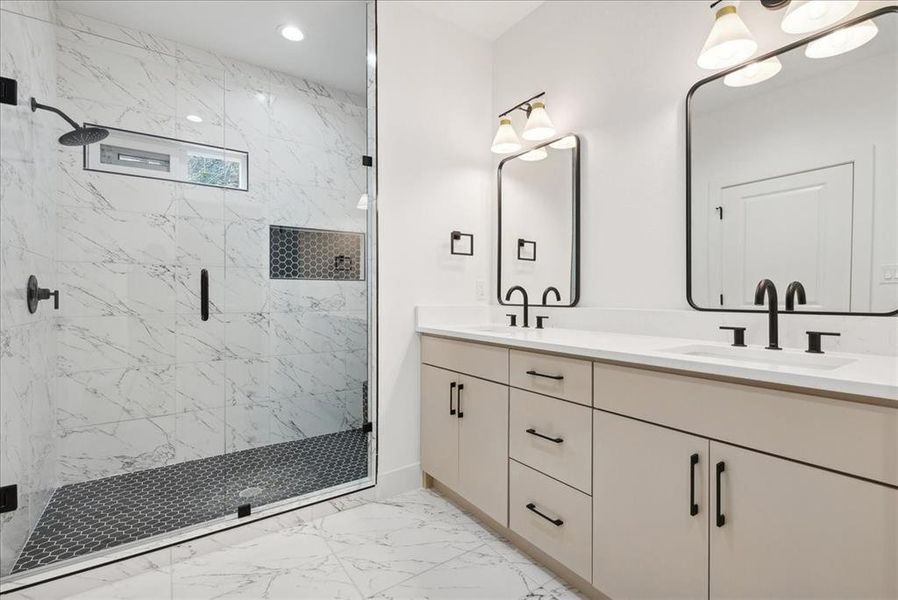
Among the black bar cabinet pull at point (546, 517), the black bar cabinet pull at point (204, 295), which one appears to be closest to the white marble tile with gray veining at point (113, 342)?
the black bar cabinet pull at point (204, 295)

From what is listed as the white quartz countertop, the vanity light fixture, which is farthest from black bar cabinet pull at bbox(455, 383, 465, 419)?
the vanity light fixture

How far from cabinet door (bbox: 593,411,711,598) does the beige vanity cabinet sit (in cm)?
49

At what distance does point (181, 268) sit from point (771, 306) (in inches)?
103

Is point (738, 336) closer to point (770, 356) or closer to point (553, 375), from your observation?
point (770, 356)

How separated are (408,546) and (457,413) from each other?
1.97 ft

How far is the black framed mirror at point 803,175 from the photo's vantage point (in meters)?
1.25

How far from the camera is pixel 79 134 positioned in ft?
6.57

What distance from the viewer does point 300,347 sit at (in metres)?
2.64

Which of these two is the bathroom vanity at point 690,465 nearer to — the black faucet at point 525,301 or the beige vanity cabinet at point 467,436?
the beige vanity cabinet at point 467,436

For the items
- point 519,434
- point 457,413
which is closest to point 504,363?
point 519,434

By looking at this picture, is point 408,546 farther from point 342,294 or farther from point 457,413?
point 342,294

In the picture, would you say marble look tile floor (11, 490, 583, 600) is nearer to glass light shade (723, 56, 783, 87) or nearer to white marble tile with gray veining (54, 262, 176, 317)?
white marble tile with gray veining (54, 262, 176, 317)

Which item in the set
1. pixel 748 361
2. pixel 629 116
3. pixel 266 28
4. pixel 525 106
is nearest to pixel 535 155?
pixel 525 106

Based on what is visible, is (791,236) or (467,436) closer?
(791,236)
